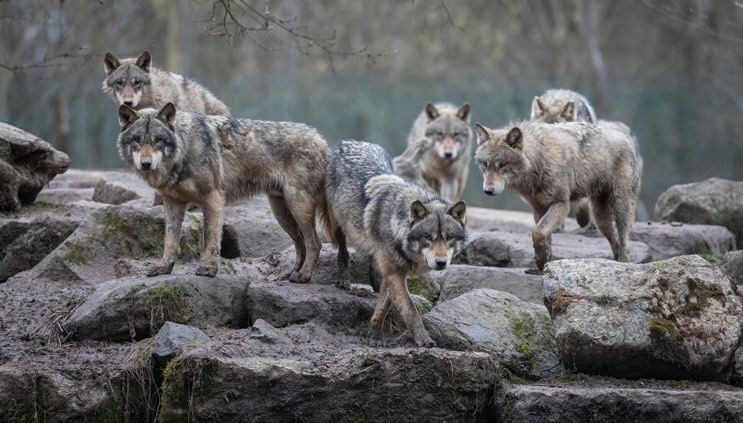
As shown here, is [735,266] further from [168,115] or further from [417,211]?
[168,115]

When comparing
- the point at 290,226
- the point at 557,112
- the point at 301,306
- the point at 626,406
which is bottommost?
the point at 626,406

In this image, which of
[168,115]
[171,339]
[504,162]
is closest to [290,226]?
[168,115]

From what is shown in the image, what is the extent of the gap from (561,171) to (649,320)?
2.42 m

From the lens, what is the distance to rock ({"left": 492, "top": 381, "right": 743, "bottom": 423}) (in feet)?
21.6

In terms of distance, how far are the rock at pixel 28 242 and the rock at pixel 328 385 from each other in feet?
10.0

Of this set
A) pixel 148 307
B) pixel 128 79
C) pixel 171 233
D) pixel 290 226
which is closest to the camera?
pixel 148 307

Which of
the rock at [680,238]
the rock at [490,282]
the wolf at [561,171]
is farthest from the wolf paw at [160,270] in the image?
the rock at [680,238]

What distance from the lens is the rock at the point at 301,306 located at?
7.68 meters

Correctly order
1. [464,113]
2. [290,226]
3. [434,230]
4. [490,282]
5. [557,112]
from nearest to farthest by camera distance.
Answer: [434,230] → [290,226] → [490,282] → [557,112] → [464,113]

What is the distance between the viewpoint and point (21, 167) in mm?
9453

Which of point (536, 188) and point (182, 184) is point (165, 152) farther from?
point (536, 188)

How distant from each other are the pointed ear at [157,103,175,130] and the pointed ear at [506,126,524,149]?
3283 millimetres

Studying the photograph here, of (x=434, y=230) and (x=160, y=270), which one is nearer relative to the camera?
(x=434, y=230)

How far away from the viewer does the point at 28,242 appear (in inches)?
353
